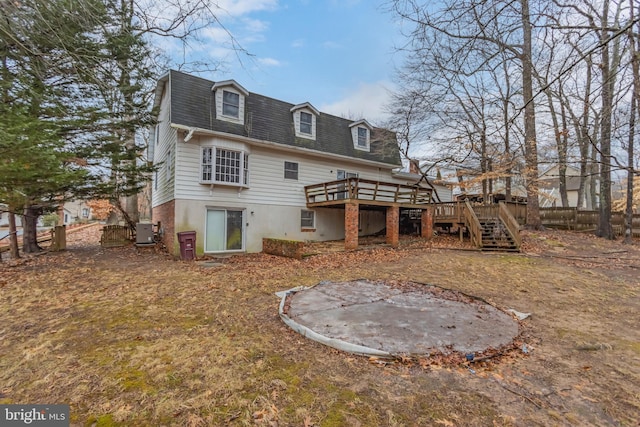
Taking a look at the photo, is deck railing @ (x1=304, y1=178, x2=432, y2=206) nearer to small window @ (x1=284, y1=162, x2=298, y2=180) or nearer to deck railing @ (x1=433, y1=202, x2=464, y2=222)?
small window @ (x1=284, y1=162, x2=298, y2=180)

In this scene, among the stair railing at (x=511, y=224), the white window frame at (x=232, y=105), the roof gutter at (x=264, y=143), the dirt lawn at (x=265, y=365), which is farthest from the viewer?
the white window frame at (x=232, y=105)

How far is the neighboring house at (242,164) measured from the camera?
1147 centimetres

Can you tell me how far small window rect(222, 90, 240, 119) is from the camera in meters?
12.4

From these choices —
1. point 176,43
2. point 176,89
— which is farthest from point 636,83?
point 176,89

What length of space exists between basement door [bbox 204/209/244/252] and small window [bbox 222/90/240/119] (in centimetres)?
412

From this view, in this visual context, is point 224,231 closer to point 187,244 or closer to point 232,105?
point 187,244

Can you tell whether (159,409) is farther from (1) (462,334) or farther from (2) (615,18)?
(2) (615,18)

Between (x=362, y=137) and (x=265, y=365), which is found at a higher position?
(x=362, y=137)

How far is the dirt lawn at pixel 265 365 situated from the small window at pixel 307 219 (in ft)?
24.9

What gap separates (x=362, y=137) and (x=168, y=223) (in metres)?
11.0

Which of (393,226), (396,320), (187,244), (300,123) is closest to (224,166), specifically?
(187,244)

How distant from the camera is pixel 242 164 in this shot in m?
12.3


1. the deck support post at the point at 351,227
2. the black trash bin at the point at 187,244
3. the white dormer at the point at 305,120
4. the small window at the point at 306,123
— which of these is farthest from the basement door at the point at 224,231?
the small window at the point at 306,123

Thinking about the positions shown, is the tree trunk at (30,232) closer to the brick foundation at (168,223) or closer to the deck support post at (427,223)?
the brick foundation at (168,223)
